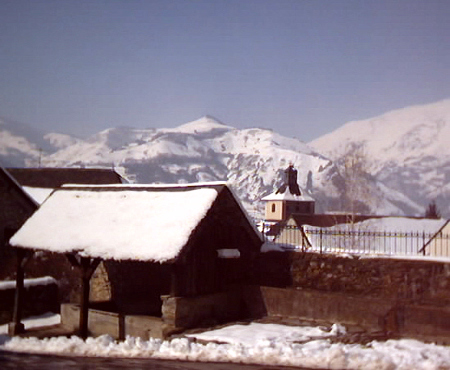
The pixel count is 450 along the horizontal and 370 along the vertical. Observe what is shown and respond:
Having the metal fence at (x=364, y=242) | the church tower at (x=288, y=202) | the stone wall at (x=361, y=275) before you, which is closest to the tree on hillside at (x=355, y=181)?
the metal fence at (x=364, y=242)

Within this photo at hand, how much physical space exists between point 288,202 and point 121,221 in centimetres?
8179

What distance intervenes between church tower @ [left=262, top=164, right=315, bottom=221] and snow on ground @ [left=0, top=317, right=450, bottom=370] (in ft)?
270

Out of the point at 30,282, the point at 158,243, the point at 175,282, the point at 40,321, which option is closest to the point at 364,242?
the point at 175,282

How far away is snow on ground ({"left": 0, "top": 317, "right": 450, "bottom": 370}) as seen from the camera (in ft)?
35.9

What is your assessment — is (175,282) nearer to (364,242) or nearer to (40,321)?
(364,242)

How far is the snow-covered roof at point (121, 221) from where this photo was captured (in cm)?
1452

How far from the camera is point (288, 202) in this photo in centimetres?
9662

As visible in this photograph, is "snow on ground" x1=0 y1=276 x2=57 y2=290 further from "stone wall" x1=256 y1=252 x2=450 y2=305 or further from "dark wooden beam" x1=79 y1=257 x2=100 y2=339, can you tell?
"stone wall" x1=256 y1=252 x2=450 y2=305

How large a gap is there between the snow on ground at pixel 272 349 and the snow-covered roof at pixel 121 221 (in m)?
2.38

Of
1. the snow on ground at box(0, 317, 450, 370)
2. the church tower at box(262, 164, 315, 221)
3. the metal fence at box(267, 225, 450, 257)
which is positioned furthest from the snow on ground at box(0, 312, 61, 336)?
the church tower at box(262, 164, 315, 221)

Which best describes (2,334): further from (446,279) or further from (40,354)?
(446,279)

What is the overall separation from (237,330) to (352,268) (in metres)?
4.58

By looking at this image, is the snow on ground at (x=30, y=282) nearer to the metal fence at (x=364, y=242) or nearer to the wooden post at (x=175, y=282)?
the wooden post at (x=175, y=282)

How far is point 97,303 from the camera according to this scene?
730 inches
